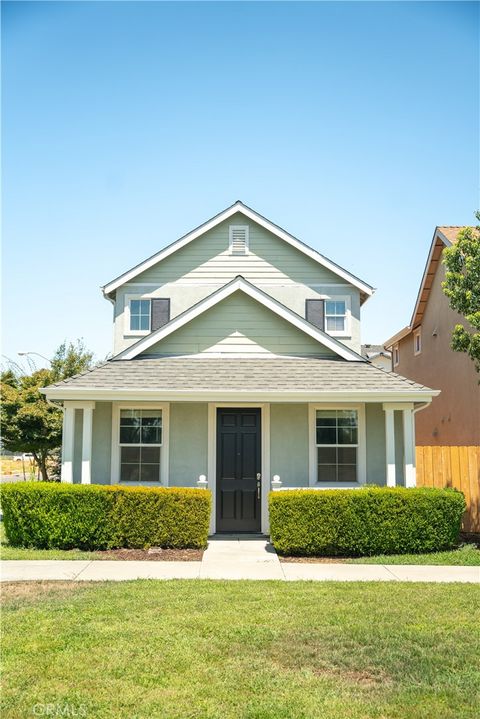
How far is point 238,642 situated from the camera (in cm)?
623

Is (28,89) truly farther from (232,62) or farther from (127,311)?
(127,311)

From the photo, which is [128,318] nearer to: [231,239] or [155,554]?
[231,239]

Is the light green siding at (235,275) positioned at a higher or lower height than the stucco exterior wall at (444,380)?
higher

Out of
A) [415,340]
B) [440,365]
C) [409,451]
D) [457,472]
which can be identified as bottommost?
[457,472]

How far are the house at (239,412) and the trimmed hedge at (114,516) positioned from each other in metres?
1.13

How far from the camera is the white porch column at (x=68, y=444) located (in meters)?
13.0

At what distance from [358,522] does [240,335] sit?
5.33m

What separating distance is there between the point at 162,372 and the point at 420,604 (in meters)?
7.67

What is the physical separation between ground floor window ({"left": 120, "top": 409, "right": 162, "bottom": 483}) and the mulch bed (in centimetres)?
226

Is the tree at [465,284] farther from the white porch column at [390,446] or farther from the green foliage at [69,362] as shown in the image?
the green foliage at [69,362]

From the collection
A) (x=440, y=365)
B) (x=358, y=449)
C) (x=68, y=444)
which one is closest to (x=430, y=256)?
(x=440, y=365)

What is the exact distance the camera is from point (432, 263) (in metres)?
21.4

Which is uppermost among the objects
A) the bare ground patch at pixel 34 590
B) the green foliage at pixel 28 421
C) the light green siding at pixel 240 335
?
the light green siding at pixel 240 335

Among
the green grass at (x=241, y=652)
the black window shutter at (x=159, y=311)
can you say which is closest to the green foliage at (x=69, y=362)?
the black window shutter at (x=159, y=311)
